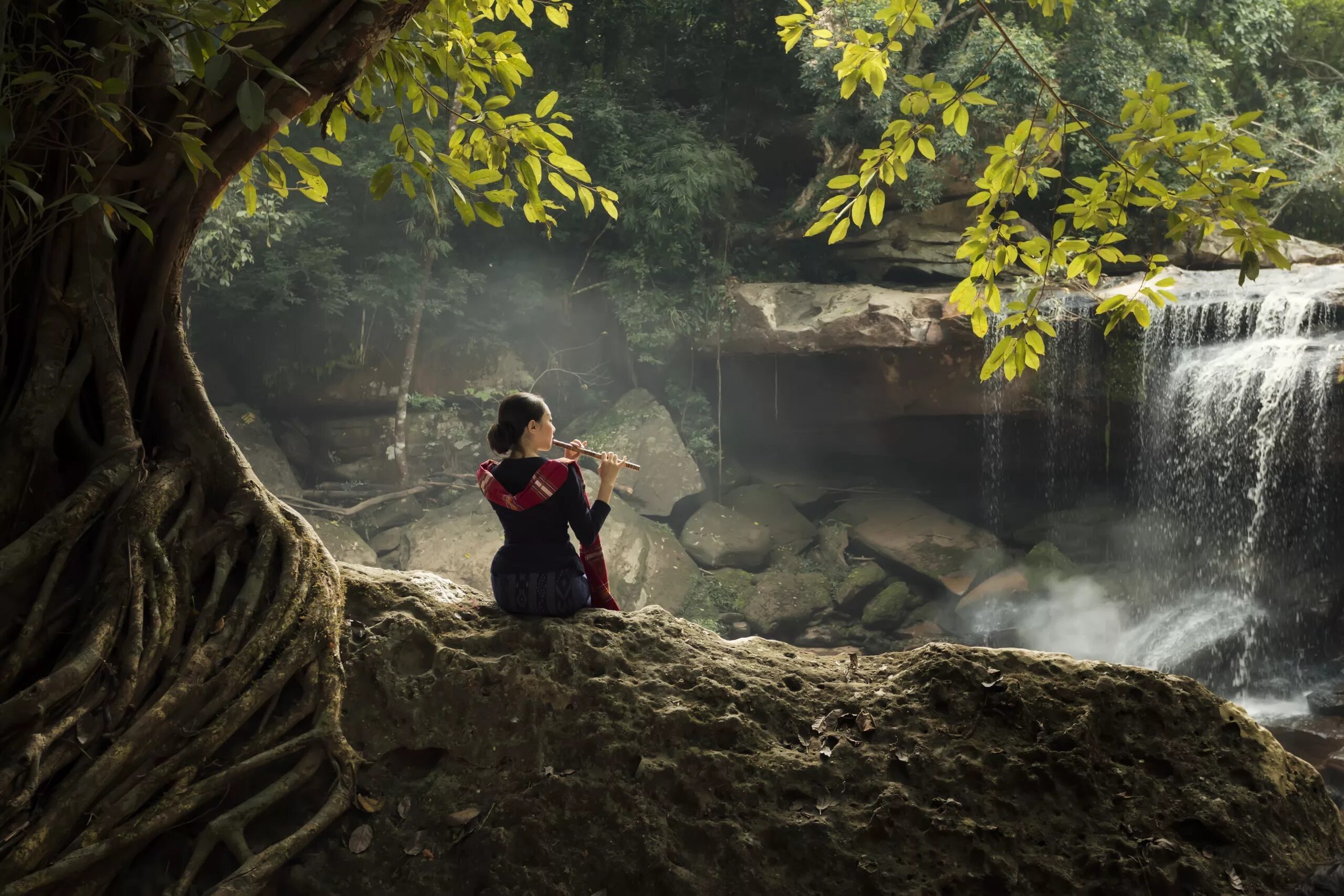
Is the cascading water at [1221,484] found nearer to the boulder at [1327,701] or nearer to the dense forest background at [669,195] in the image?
the boulder at [1327,701]

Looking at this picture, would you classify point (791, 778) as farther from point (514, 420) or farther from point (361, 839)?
point (514, 420)

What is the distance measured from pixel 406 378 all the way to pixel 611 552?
370 centimetres

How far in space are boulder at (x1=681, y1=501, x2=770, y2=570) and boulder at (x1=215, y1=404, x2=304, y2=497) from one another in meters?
4.96

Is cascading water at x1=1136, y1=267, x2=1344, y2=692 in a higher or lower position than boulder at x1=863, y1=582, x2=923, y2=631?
higher

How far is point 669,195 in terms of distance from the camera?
38.8 feet

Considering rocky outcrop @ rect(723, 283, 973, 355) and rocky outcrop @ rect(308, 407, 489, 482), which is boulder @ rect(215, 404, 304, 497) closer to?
rocky outcrop @ rect(308, 407, 489, 482)

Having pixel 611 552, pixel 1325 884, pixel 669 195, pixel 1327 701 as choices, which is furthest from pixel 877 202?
pixel 669 195

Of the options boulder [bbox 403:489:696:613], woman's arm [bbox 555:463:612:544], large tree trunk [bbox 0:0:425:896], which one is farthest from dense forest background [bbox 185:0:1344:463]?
woman's arm [bbox 555:463:612:544]

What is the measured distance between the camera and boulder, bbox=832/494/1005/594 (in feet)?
37.8

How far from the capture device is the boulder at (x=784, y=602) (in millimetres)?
11188

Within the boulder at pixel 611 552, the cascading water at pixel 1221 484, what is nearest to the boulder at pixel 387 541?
the boulder at pixel 611 552

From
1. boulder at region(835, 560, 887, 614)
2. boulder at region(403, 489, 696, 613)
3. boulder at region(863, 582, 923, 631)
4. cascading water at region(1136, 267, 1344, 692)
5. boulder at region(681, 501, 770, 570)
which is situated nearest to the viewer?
cascading water at region(1136, 267, 1344, 692)

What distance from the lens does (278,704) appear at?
2.69 meters

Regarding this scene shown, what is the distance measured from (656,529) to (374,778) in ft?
30.1
